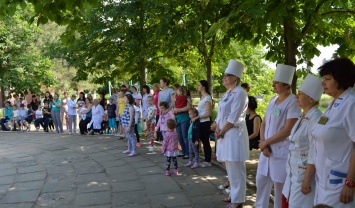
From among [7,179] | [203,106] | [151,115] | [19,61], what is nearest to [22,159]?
[7,179]

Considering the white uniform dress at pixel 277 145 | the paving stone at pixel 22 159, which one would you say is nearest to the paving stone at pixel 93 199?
the white uniform dress at pixel 277 145

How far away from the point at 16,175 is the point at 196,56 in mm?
8469

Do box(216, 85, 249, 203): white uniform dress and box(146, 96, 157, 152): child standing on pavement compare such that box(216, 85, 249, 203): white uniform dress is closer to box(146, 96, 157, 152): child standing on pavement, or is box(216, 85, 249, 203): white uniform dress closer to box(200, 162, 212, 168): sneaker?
box(200, 162, 212, 168): sneaker

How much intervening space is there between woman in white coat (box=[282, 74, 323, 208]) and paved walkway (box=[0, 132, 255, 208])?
2.01m

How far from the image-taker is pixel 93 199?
225 inches

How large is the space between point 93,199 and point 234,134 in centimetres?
261

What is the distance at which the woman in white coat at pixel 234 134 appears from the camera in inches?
183

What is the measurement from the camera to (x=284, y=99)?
3.98 m

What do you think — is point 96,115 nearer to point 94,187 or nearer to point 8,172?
point 8,172

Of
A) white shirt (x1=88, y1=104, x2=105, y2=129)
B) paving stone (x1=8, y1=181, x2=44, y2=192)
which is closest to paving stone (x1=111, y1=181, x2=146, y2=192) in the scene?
paving stone (x1=8, y1=181, x2=44, y2=192)

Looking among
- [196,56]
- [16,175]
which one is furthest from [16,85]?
[16,175]

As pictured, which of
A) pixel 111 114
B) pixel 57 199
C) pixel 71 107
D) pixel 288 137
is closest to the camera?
pixel 288 137

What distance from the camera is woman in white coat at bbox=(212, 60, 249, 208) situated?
4641 mm

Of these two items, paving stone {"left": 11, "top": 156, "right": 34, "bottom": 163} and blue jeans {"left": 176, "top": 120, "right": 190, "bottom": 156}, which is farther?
paving stone {"left": 11, "top": 156, "right": 34, "bottom": 163}
